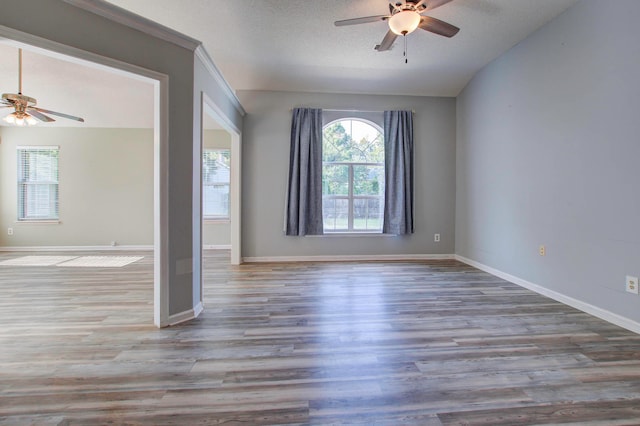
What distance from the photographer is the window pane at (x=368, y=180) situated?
4957 millimetres

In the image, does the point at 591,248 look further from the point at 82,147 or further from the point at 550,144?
the point at 82,147

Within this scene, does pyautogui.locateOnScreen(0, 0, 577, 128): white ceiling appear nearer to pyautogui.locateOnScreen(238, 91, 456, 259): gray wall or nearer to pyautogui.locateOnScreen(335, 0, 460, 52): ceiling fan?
pyautogui.locateOnScreen(238, 91, 456, 259): gray wall

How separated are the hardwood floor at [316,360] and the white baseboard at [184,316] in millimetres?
126

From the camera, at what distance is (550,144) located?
10.0 ft

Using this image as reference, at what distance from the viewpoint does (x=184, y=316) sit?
2410 mm

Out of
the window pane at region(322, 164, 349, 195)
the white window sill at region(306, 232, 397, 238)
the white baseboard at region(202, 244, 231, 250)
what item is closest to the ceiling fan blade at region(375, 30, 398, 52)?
the window pane at region(322, 164, 349, 195)

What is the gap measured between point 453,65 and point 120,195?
260 inches

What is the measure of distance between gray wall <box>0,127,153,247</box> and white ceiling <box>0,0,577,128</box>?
636 mm

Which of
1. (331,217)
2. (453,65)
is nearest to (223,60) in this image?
(331,217)

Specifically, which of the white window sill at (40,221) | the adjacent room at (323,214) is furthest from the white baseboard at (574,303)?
the white window sill at (40,221)

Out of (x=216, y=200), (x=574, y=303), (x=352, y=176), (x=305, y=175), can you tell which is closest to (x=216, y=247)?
(x=216, y=200)

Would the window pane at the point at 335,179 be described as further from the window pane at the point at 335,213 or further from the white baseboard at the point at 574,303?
the white baseboard at the point at 574,303

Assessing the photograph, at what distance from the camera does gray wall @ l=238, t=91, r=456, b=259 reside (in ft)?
15.3

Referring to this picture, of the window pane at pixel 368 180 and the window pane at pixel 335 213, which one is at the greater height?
the window pane at pixel 368 180
